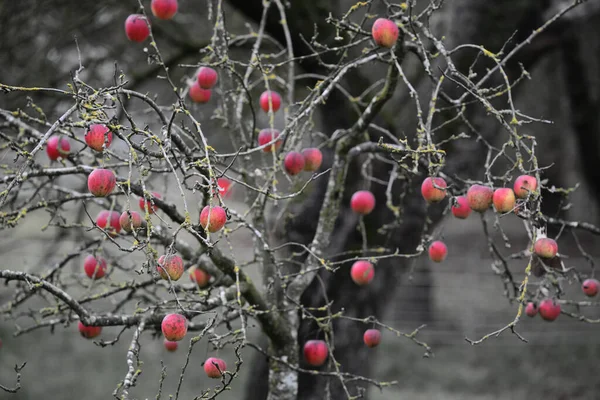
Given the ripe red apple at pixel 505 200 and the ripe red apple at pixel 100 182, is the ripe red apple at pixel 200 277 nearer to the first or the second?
the ripe red apple at pixel 100 182

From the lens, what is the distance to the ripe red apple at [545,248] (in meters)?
1.89

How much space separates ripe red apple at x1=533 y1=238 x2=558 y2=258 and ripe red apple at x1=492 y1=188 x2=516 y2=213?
136 mm

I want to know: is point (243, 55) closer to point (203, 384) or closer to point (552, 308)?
point (203, 384)

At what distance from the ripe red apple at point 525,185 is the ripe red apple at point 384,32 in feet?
1.84

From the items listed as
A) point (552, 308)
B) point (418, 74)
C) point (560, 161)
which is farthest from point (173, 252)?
point (560, 161)

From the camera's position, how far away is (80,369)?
728cm

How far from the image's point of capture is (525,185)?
1868mm

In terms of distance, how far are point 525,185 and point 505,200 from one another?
0.07 m

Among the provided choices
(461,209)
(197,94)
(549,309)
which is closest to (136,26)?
(197,94)

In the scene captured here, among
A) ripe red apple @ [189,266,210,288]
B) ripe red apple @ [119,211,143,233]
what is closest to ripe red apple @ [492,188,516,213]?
ripe red apple @ [119,211,143,233]

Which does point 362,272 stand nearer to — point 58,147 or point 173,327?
point 173,327

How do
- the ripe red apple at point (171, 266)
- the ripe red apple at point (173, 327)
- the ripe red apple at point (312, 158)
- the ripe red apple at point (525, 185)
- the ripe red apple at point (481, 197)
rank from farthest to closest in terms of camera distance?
the ripe red apple at point (312, 158) < the ripe red apple at point (481, 197) < the ripe red apple at point (525, 185) < the ripe red apple at point (173, 327) < the ripe red apple at point (171, 266)

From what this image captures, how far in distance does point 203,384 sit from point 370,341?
15.7 feet

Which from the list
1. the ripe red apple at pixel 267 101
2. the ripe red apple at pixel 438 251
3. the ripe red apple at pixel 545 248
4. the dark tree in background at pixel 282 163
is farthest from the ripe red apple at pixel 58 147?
the ripe red apple at pixel 545 248
